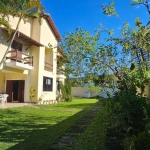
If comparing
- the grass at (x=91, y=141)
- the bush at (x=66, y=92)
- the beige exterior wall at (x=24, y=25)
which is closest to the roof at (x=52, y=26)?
the beige exterior wall at (x=24, y=25)

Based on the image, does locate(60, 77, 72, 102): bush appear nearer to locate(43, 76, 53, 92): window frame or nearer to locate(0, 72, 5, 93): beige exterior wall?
locate(43, 76, 53, 92): window frame

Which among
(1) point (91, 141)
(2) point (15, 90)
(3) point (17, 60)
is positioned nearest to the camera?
(1) point (91, 141)

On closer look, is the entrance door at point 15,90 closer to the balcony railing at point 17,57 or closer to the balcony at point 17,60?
the balcony railing at point 17,57

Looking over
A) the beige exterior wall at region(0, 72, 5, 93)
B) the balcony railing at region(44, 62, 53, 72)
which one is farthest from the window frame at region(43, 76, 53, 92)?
the beige exterior wall at region(0, 72, 5, 93)

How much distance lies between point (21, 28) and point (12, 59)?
14.5 ft

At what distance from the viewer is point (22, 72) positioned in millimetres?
21484

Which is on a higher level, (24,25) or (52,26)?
(52,26)

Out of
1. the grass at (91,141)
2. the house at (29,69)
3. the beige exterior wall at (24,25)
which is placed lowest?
the grass at (91,141)

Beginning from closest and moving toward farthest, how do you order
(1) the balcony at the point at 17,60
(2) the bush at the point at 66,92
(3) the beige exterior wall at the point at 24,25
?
(1) the balcony at the point at 17,60
(3) the beige exterior wall at the point at 24,25
(2) the bush at the point at 66,92

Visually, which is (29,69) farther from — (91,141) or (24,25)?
(91,141)

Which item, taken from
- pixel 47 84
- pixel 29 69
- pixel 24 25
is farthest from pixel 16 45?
pixel 47 84

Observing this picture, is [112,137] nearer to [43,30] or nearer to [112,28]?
[112,28]

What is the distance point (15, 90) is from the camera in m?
24.0

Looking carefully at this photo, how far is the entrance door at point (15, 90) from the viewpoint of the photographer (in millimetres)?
23689
